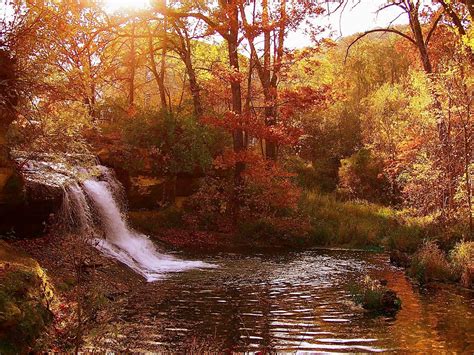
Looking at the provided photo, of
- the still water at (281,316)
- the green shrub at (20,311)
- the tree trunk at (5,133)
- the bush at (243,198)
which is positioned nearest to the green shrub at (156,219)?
the bush at (243,198)

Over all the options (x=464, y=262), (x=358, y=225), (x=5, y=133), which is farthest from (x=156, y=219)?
(x=464, y=262)

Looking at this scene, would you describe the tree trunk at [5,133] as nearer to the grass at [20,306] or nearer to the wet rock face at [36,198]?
the wet rock face at [36,198]

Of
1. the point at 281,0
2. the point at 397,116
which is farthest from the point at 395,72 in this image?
the point at 281,0

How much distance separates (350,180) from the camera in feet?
89.9

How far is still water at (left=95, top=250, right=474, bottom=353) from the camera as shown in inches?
267

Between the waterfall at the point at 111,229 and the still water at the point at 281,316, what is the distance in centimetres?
112

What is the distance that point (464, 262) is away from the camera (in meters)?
11.2

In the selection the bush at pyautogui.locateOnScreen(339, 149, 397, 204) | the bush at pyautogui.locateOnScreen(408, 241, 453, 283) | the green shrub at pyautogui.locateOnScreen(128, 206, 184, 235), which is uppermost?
the bush at pyautogui.locateOnScreen(339, 149, 397, 204)

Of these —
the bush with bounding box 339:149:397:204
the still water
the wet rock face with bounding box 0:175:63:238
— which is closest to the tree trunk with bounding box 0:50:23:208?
the wet rock face with bounding box 0:175:63:238

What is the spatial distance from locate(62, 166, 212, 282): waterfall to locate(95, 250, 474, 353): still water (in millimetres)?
1118

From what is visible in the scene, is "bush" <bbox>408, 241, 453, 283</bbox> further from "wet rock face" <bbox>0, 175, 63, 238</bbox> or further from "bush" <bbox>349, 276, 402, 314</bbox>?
"wet rock face" <bbox>0, 175, 63, 238</bbox>

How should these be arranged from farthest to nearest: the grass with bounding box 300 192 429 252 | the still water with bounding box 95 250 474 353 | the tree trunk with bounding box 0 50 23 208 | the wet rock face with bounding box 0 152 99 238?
1. the grass with bounding box 300 192 429 252
2. the wet rock face with bounding box 0 152 99 238
3. the tree trunk with bounding box 0 50 23 208
4. the still water with bounding box 95 250 474 353

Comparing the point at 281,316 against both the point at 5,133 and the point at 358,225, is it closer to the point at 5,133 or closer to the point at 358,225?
the point at 5,133

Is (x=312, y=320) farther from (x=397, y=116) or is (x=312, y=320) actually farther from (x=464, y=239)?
(x=397, y=116)
